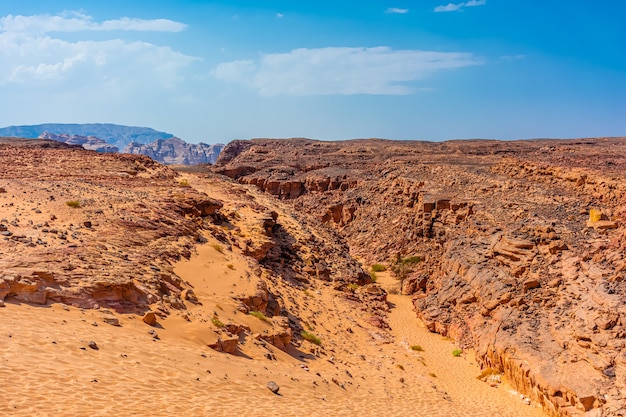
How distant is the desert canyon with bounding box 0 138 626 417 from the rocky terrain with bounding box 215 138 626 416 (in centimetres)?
8

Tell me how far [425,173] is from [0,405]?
115ft

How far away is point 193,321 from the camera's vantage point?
41.4ft

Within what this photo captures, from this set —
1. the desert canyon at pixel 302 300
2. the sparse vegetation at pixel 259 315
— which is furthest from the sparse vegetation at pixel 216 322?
the sparse vegetation at pixel 259 315

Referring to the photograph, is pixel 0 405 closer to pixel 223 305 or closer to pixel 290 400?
pixel 290 400

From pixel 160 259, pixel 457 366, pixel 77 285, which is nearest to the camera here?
pixel 77 285

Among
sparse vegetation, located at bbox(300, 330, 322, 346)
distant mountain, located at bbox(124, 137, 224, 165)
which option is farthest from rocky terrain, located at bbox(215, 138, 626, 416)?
distant mountain, located at bbox(124, 137, 224, 165)

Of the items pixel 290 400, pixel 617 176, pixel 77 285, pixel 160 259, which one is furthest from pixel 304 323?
pixel 617 176

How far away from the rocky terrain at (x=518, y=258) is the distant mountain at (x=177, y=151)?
119 metres

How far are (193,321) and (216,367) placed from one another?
2364mm

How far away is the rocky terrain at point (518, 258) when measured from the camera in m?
13.9

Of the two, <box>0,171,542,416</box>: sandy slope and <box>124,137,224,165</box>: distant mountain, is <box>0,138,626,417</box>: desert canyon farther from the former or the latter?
<box>124,137,224,165</box>: distant mountain

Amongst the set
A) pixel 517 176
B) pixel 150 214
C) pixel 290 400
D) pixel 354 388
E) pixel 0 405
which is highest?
pixel 517 176

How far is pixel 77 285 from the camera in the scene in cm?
1128

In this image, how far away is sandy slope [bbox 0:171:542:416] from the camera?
769cm
